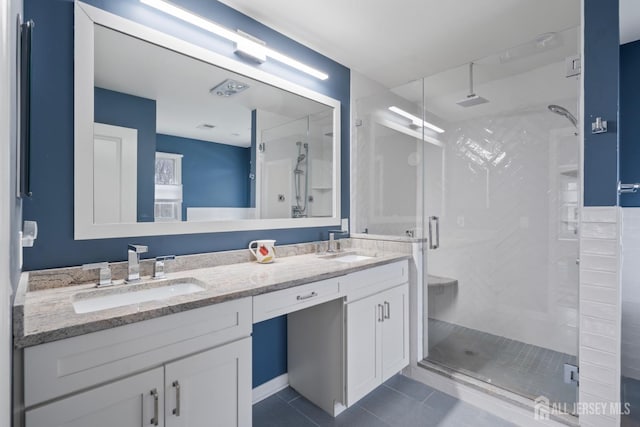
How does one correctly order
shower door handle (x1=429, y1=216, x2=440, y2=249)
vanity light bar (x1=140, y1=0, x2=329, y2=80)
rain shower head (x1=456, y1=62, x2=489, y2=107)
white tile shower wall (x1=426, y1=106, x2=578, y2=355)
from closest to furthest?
vanity light bar (x1=140, y1=0, x2=329, y2=80), white tile shower wall (x1=426, y1=106, x2=578, y2=355), shower door handle (x1=429, y1=216, x2=440, y2=249), rain shower head (x1=456, y1=62, x2=489, y2=107)

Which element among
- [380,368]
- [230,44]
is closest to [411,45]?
[230,44]

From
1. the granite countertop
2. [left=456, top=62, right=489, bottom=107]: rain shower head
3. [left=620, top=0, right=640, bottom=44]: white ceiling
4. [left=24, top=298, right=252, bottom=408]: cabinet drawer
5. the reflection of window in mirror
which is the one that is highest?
[left=620, top=0, right=640, bottom=44]: white ceiling

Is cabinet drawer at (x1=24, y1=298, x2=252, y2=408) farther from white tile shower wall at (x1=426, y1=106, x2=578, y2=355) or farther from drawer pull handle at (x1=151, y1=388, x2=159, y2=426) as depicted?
white tile shower wall at (x1=426, y1=106, x2=578, y2=355)

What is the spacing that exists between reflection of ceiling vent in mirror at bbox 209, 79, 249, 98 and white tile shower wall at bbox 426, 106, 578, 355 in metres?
1.76

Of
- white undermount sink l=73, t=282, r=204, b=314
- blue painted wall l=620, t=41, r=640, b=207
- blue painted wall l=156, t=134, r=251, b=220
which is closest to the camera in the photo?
white undermount sink l=73, t=282, r=204, b=314

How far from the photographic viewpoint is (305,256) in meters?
2.25

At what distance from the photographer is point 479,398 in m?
1.96

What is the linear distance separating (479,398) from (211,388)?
1.69m

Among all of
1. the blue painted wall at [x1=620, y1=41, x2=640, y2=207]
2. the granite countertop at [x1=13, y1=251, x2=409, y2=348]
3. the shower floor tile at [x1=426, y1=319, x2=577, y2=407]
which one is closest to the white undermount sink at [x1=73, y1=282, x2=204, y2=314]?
the granite countertop at [x1=13, y1=251, x2=409, y2=348]

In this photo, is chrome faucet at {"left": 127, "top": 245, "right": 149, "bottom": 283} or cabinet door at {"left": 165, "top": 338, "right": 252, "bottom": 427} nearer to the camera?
cabinet door at {"left": 165, "top": 338, "right": 252, "bottom": 427}

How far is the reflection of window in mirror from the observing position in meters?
1.63

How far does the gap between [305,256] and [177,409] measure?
4.20ft

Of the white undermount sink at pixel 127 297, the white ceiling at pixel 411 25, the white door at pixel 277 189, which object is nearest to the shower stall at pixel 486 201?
the white ceiling at pixel 411 25

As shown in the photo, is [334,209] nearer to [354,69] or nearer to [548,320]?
[354,69]
